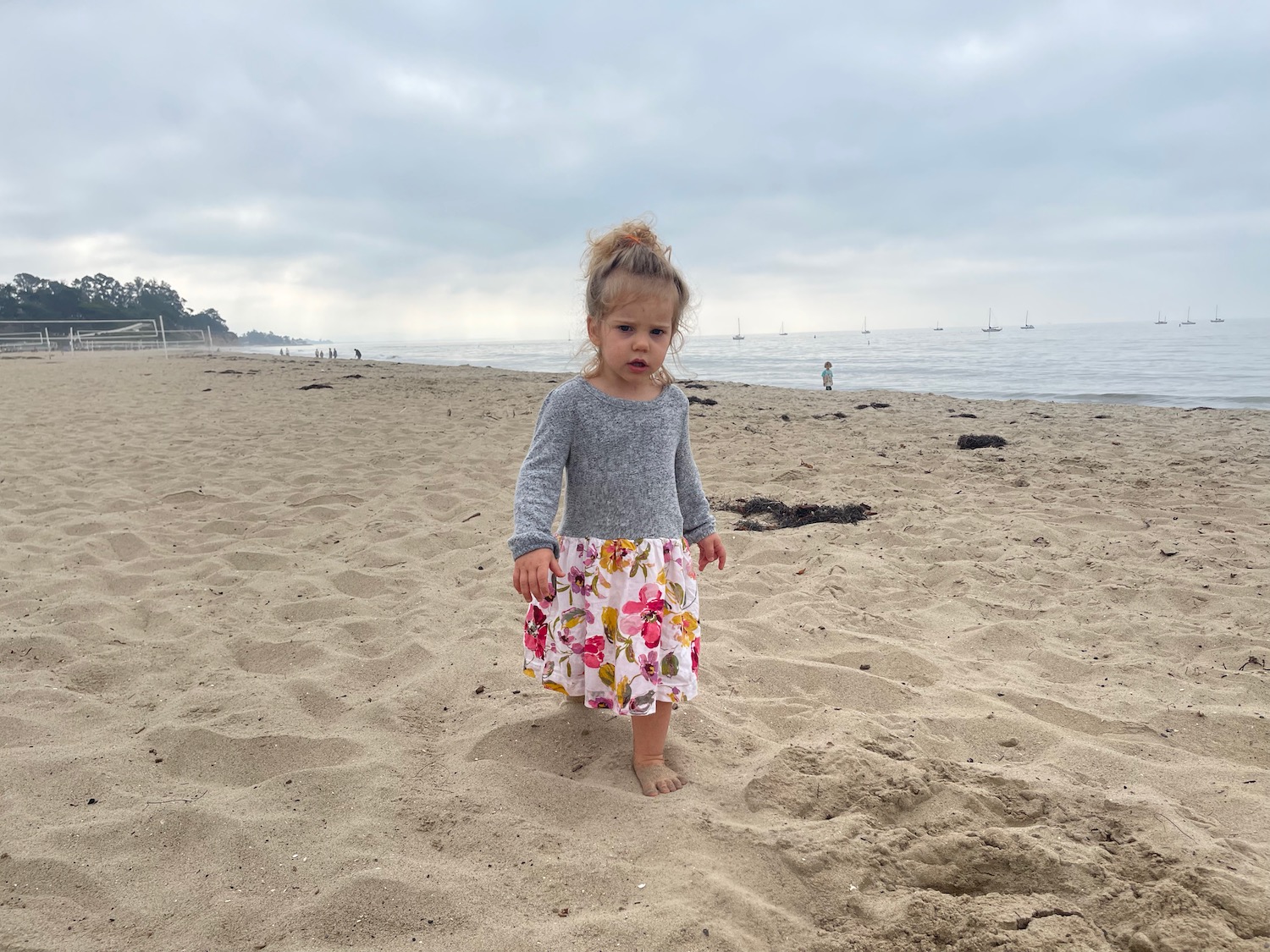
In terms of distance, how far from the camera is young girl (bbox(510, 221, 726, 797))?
2025mm

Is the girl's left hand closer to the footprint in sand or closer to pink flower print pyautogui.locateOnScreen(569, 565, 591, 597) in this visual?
pink flower print pyautogui.locateOnScreen(569, 565, 591, 597)

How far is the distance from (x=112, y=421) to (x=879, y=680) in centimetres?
910

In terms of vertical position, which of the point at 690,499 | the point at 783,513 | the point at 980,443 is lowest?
the point at 783,513

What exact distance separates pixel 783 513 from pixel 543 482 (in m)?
3.17

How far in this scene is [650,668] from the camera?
2043mm

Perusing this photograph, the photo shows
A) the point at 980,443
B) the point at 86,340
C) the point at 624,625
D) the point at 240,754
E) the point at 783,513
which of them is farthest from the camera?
the point at 86,340

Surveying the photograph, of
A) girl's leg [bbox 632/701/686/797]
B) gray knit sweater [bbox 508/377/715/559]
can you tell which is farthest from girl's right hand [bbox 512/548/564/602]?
girl's leg [bbox 632/701/686/797]

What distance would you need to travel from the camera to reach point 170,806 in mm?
1892

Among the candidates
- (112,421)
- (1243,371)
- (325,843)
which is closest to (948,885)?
(325,843)

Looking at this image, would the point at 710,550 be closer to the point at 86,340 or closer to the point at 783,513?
the point at 783,513

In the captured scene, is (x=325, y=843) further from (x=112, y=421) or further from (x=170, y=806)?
(x=112, y=421)

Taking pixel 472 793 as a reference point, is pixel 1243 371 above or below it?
above

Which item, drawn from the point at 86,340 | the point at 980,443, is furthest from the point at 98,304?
the point at 980,443

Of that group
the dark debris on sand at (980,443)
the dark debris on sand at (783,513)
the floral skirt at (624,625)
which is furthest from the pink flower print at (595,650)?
the dark debris on sand at (980,443)
